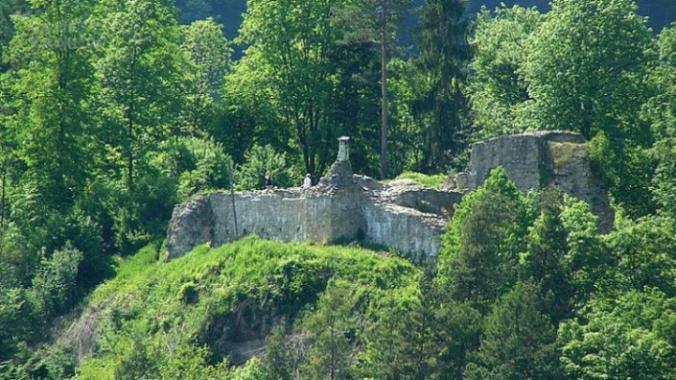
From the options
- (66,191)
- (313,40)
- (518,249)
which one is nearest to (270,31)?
(313,40)

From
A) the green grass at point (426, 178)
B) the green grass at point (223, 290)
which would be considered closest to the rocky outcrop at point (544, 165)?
the green grass at point (426, 178)

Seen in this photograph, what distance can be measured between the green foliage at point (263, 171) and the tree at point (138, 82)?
557 centimetres

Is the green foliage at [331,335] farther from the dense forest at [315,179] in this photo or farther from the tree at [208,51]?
the tree at [208,51]

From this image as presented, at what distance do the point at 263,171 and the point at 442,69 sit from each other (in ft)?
27.5

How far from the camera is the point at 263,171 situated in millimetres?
77250

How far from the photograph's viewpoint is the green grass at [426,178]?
73419 mm

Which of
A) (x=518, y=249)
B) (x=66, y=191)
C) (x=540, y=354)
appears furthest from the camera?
(x=66, y=191)

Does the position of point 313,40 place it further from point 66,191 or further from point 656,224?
point 656,224

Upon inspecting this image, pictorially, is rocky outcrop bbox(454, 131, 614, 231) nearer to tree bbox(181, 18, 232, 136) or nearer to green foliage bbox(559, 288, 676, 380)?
green foliage bbox(559, 288, 676, 380)

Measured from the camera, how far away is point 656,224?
215 ft

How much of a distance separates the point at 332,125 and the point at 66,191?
950 cm

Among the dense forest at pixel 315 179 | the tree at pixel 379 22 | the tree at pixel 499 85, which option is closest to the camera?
the dense forest at pixel 315 179

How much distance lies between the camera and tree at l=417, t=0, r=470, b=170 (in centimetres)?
8188

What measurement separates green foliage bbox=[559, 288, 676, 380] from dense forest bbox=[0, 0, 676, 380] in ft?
0.23
